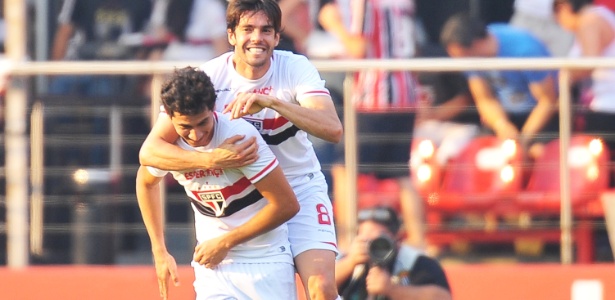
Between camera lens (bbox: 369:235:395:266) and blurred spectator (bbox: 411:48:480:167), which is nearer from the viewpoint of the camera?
camera lens (bbox: 369:235:395:266)

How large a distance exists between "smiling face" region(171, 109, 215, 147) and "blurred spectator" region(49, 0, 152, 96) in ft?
13.7

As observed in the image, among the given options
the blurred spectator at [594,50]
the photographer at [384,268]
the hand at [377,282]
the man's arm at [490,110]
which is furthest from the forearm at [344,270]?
the blurred spectator at [594,50]

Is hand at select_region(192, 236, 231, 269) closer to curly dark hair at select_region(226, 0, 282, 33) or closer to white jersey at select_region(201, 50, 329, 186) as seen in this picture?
white jersey at select_region(201, 50, 329, 186)

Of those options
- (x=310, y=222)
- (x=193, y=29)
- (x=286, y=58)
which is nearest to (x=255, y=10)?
(x=286, y=58)

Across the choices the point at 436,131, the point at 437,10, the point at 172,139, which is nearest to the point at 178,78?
the point at 172,139

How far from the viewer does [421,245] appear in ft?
26.9

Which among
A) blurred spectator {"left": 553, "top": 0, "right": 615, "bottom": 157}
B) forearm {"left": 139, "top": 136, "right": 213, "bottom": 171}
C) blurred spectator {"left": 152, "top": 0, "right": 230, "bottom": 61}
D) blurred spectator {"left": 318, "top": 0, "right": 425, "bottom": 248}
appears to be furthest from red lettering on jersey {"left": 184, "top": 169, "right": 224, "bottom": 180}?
blurred spectator {"left": 152, "top": 0, "right": 230, "bottom": 61}

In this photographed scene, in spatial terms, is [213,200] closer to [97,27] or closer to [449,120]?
[449,120]

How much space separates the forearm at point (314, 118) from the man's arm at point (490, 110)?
8.61 feet

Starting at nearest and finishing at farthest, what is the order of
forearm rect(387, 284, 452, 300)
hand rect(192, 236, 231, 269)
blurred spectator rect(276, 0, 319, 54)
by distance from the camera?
hand rect(192, 236, 231, 269), forearm rect(387, 284, 452, 300), blurred spectator rect(276, 0, 319, 54)

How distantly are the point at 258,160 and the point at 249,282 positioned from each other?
0.60 meters

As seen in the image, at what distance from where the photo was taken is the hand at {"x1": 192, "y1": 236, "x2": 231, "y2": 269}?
19.5 feet

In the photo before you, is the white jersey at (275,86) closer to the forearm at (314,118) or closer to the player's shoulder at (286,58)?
the player's shoulder at (286,58)

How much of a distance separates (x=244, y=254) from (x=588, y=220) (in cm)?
306
